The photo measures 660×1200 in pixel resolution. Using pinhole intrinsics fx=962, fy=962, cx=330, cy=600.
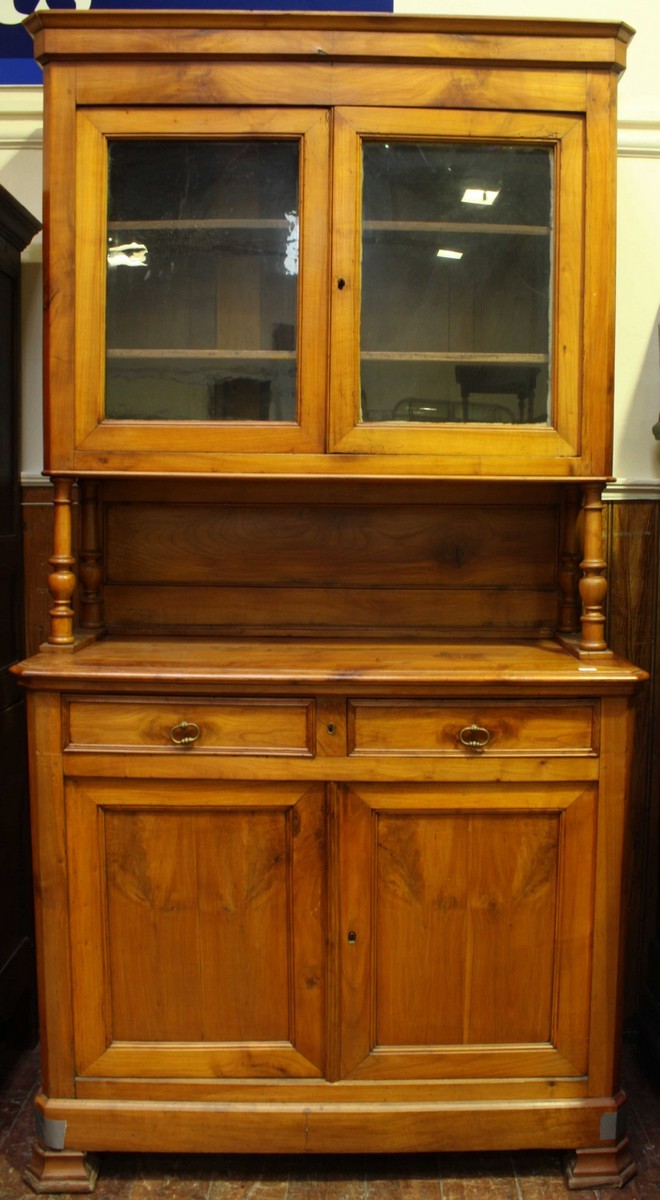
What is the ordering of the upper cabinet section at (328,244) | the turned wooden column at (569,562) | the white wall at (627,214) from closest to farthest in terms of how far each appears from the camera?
the upper cabinet section at (328,244)
the turned wooden column at (569,562)
the white wall at (627,214)

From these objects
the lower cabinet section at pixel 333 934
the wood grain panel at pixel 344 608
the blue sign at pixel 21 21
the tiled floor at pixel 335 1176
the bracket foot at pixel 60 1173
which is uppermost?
the blue sign at pixel 21 21

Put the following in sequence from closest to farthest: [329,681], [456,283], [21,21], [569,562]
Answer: [329,681], [456,283], [569,562], [21,21]

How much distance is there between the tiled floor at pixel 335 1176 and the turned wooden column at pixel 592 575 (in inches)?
38.4

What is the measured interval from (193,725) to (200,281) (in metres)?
0.82

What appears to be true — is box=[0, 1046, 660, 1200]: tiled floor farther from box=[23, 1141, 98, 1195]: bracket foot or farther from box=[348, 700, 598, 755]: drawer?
box=[348, 700, 598, 755]: drawer

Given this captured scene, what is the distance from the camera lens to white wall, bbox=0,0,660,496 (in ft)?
6.96

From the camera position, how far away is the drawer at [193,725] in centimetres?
172

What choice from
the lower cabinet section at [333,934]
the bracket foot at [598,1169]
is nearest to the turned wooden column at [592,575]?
the lower cabinet section at [333,934]

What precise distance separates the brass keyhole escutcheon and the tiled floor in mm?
803

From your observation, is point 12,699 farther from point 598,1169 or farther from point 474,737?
point 598,1169

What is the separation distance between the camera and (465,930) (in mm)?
1748

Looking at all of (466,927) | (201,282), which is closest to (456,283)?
(201,282)

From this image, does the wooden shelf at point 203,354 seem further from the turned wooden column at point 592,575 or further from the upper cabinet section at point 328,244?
the turned wooden column at point 592,575

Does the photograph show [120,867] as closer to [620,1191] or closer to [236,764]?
[236,764]
